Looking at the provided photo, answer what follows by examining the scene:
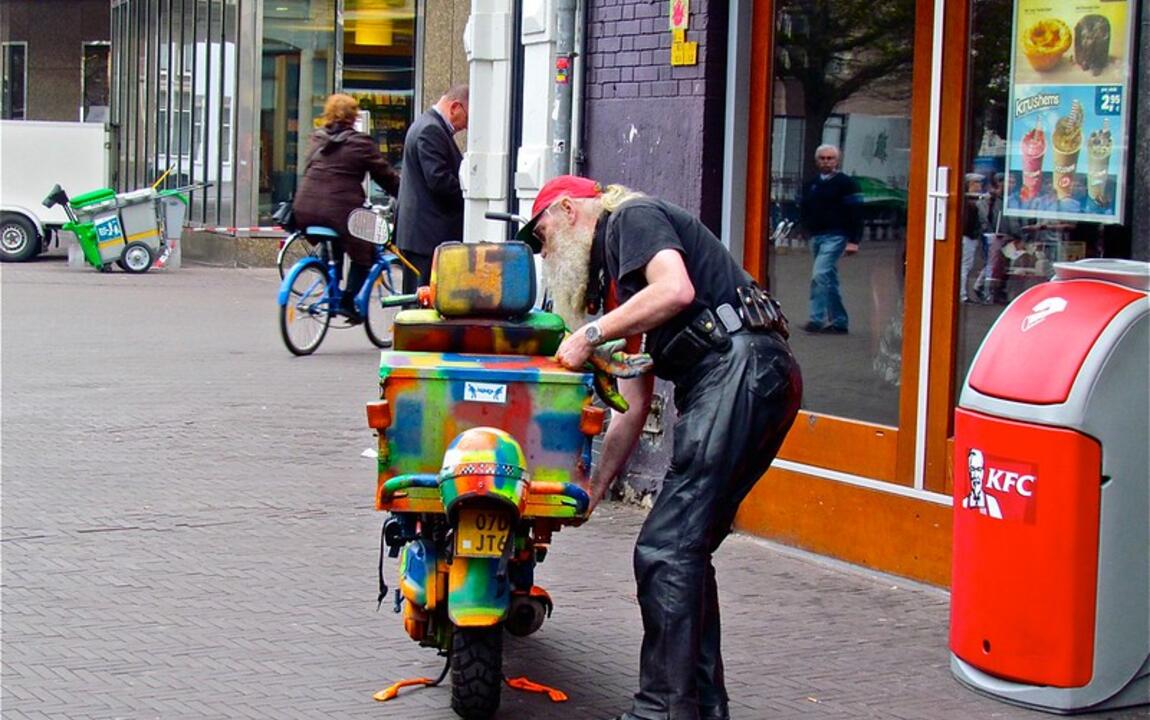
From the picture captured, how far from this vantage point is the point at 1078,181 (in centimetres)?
634

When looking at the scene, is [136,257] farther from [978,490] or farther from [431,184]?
[978,490]

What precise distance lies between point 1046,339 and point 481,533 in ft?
6.08

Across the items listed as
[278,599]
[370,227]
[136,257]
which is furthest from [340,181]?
[136,257]

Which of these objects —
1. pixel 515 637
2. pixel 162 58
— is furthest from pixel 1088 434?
pixel 162 58

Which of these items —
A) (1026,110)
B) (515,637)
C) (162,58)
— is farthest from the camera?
(162,58)

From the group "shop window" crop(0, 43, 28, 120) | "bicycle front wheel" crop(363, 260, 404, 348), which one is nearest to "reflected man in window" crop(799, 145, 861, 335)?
"bicycle front wheel" crop(363, 260, 404, 348)

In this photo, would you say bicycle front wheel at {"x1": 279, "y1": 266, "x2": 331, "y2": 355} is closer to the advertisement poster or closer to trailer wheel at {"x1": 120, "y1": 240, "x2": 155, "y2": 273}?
the advertisement poster

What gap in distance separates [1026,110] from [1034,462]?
5.92 ft

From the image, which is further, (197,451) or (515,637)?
(197,451)

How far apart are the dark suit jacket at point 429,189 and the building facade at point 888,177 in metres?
2.56

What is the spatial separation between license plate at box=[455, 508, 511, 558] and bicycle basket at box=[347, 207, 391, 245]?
8.05 m

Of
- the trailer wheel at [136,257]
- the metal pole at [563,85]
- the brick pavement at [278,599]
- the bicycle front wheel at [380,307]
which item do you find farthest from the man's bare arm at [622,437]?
the trailer wheel at [136,257]

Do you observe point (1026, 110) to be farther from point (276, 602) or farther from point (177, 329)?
point (177, 329)

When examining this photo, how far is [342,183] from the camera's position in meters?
13.2
